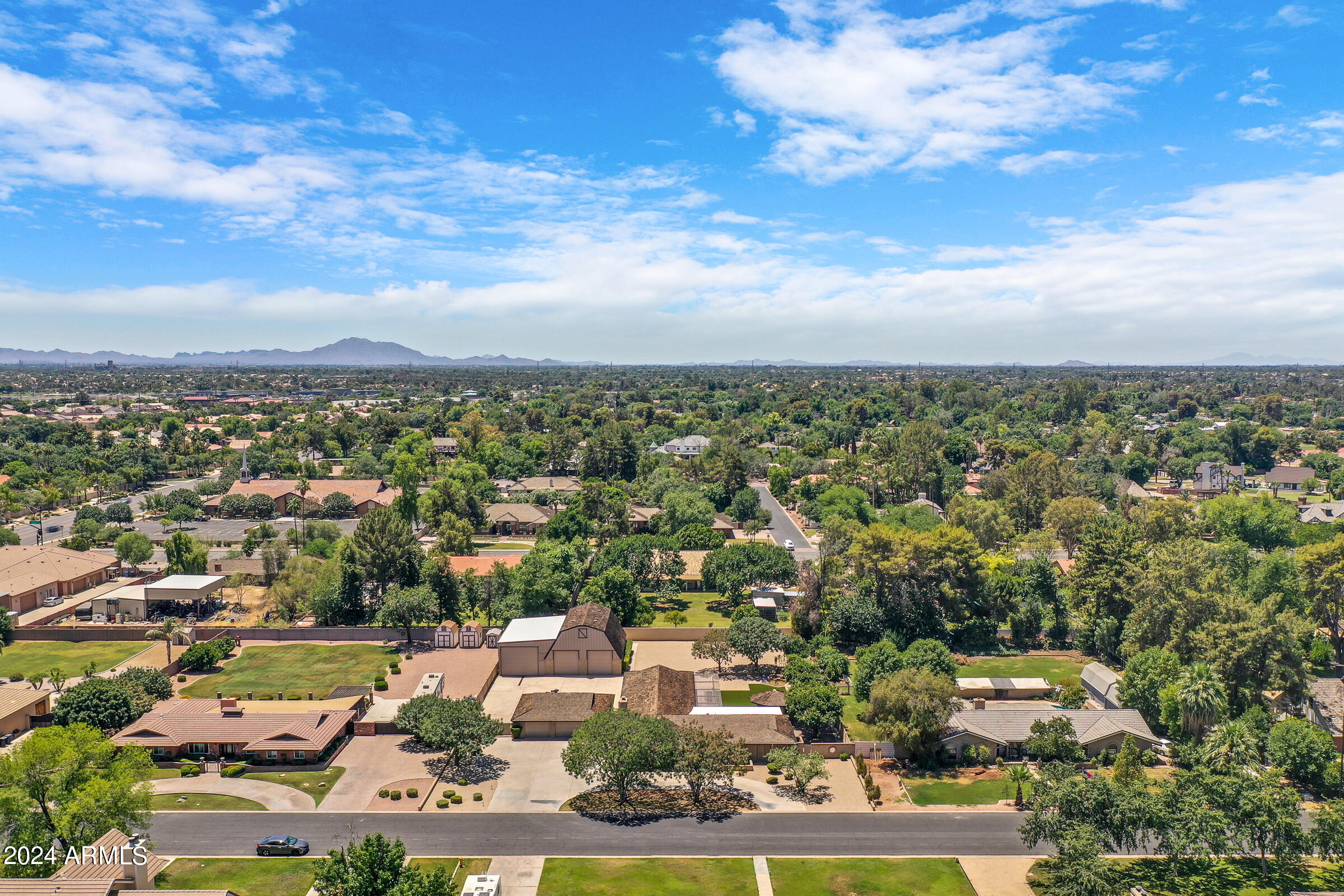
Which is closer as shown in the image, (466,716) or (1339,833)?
(1339,833)

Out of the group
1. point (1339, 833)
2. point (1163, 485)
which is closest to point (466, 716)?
point (1339, 833)

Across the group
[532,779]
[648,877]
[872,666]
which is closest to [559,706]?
[532,779]

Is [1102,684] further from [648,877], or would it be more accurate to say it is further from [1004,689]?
[648,877]

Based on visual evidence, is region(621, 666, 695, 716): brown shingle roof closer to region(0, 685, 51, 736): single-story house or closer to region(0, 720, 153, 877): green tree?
region(0, 720, 153, 877): green tree

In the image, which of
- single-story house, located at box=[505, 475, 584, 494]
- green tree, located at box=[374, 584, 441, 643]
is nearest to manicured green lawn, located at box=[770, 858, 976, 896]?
green tree, located at box=[374, 584, 441, 643]

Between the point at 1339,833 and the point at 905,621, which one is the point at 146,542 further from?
the point at 1339,833

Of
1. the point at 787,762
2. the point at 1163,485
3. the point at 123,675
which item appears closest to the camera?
the point at 787,762
